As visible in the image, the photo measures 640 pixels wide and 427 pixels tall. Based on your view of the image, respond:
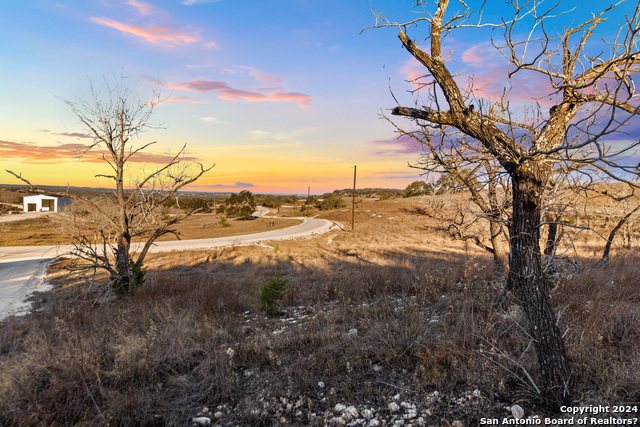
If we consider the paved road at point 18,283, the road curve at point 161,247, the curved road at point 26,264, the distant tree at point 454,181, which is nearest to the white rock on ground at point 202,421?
the distant tree at point 454,181

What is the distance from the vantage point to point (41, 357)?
3.95m

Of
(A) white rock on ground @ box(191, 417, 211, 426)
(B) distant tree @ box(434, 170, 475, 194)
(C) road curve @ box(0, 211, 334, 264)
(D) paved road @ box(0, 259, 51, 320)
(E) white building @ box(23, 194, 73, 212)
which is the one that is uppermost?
(B) distant tree @ box(434, 170, 475, 194)

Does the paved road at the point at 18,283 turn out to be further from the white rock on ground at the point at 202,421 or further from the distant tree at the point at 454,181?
the distant tree at the point at 454,181

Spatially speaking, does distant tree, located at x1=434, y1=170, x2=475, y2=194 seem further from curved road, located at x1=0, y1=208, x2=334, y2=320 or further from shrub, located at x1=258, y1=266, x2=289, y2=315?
curved road, located at x1=0, y1=208, x2=334, y2=320

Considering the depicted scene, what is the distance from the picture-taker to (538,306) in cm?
280

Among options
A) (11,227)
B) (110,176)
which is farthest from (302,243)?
(11,227)

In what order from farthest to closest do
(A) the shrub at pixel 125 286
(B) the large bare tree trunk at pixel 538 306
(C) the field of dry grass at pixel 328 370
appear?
(A) the shrub at pixel 125 286, (C) the field of dry grass at pixel 328 370, (B) the large bare tree trunk at pixel 538 306

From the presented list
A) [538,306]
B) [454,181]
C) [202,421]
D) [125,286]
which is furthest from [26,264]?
[538,306]

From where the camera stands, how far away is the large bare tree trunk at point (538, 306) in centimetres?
278

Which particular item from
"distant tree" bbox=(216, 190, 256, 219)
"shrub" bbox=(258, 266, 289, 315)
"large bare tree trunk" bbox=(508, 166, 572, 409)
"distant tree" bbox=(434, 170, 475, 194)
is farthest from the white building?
"large bare tree trunk" bbox=(508, 166, 572, 409)

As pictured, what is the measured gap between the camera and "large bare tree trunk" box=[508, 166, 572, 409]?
278 centimetres

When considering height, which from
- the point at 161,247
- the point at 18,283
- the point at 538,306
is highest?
the point at 538,306

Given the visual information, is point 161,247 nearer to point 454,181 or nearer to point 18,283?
point 18,283

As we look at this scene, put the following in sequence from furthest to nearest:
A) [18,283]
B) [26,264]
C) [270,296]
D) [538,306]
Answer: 1. [26,264]
2. [18,283]
3. [270,296]
4. [538,306]
